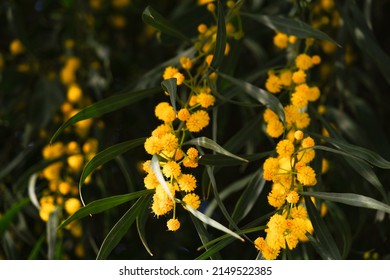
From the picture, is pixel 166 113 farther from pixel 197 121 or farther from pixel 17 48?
pixel 17 48

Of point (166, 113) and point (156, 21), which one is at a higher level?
point (156, 21)

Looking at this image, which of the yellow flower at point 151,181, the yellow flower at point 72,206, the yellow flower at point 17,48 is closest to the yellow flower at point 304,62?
the yellow flower at point 151,181

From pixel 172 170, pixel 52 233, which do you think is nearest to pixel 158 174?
pixel 172 170

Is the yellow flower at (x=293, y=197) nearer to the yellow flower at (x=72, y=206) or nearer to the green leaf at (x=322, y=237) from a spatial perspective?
the green leaf at (x=322, y=237)

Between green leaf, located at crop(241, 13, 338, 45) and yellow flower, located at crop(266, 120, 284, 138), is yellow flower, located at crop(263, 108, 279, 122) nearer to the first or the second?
yellow flower, located at crop(266, 120, 284, 138)

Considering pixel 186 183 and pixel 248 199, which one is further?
pixel 248 199

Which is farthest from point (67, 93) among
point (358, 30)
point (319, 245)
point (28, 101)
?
point (319, 245)
